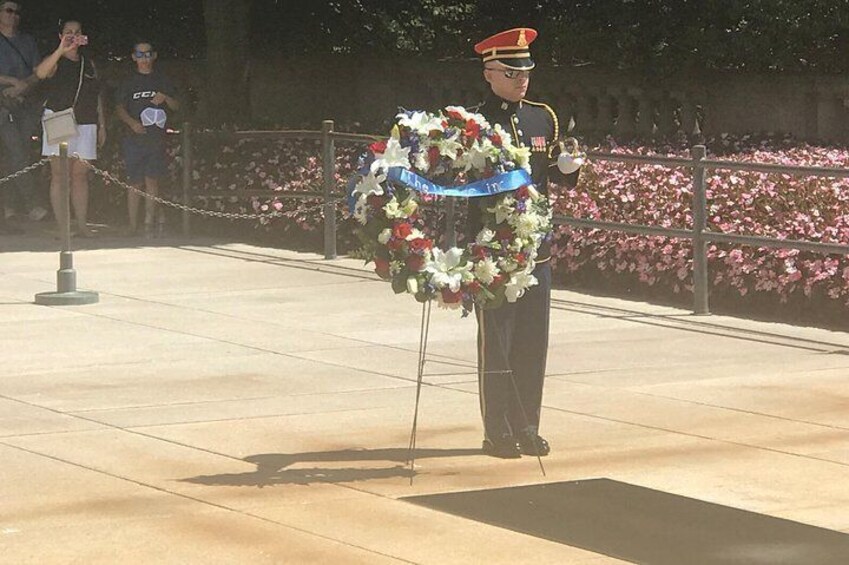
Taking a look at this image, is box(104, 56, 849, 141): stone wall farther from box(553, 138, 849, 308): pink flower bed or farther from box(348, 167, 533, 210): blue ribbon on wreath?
box(348, 167, 533, 210): blue ribbon on wreath

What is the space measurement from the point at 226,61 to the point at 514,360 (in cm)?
1451

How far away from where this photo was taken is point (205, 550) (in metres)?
7.90

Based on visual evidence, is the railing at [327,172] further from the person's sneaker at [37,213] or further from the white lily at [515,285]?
the white lily at [515,285]

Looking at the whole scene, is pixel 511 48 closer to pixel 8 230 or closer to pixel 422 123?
pixel 422 123

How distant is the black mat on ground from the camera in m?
7.79

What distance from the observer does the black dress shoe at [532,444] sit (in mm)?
9703

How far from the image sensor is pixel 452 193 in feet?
30.7

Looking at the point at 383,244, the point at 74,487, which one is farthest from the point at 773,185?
the point at 74,487

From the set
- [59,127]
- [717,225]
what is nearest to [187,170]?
[59,127]

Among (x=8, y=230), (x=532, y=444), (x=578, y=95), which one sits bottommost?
(x=532, y=444)

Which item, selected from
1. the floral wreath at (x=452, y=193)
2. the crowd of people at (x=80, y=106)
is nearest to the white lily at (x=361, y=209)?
the floral wreath at (x=452, y=193)

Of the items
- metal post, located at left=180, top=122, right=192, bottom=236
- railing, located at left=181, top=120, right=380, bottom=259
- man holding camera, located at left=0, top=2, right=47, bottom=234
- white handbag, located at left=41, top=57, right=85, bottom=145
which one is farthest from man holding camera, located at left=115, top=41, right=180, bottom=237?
white handbag, located at left=41, top=57, right=85, bottom=145

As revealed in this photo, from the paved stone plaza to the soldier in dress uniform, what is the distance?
0.20 m

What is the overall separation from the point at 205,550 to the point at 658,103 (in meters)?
17.0
